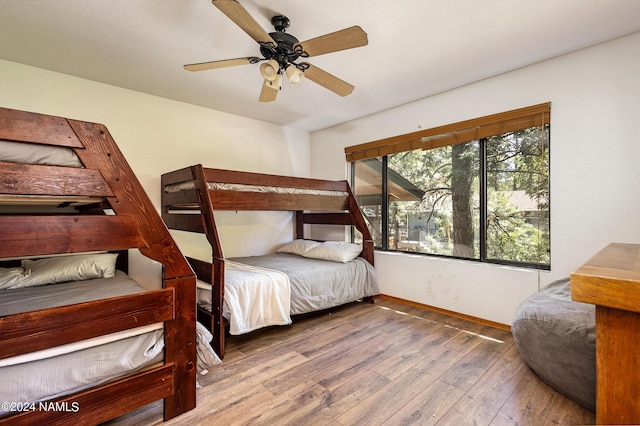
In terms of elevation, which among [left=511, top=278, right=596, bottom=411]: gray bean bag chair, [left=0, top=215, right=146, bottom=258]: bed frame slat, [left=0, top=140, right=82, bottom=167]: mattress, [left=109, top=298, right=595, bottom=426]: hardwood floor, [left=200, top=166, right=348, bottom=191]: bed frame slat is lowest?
[left=109, top=298, right=595, bottom=426]: hardwood floor

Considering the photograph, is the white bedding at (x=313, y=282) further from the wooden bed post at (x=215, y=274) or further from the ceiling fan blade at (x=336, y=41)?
the ceiling fan blade at (x=336, y=41)

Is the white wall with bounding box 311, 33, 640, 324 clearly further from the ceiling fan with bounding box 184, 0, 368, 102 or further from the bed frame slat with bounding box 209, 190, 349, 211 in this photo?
the ceiling fan with bounding box 184, 0, 368, 102

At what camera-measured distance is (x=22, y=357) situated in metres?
1.23

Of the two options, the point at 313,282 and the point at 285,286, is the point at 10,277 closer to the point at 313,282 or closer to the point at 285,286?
the point at 285,286

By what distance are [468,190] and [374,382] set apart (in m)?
2.16

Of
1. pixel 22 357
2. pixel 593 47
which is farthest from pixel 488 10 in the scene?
pixel 22 357

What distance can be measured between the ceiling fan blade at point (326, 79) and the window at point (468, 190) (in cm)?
138

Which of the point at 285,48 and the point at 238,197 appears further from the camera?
the point at 238,197

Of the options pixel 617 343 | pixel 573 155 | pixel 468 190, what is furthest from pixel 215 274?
pixel 573 155

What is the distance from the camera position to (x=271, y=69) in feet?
6.44

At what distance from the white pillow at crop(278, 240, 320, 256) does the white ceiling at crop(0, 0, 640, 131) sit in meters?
1.89

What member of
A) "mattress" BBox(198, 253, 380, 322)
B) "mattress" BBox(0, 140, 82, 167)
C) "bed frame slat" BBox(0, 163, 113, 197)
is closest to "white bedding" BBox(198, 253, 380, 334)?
"mattress" BBox(198, 253, 380, 322)

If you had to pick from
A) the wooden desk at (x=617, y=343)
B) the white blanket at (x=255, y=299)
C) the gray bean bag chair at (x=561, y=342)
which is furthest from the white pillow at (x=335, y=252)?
the wooden desk at (x=617, y=343)

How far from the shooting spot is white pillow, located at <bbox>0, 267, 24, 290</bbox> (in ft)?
6.82
